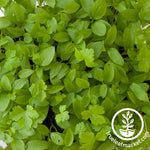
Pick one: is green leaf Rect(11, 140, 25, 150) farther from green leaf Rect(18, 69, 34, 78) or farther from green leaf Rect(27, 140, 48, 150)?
green leaf Rect(18, 69, 34, 78)

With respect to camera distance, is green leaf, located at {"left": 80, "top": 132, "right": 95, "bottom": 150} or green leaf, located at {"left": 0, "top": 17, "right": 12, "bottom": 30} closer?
green leaf, located at {"left": 80, "top": 132, "right": 95, "bottom": 150}

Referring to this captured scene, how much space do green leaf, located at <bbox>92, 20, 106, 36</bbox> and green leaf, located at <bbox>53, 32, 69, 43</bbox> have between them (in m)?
0.09

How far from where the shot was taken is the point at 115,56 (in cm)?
71

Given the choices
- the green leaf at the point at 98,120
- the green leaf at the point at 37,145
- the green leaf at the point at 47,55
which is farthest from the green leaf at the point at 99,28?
the green leaf at the point at 37,145

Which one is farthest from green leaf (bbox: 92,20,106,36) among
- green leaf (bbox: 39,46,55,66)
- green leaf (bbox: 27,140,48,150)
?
green leaf (bbox: 27,140,48,150)

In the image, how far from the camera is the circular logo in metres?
0.69

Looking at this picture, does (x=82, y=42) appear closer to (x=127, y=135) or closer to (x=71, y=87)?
(x=71, y=87)

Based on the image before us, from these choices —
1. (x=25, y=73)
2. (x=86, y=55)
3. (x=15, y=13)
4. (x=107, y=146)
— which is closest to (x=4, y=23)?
(x=15, y=13)

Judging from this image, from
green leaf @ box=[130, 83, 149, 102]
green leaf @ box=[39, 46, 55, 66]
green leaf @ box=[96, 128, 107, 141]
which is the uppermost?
green leaf @ box=[39, 46, 55, 66]

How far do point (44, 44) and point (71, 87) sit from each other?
0.16 metres

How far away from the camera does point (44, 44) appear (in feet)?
2.44

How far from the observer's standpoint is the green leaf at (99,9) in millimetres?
700

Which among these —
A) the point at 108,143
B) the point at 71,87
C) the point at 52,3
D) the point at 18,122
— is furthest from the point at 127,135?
the point at 52,3

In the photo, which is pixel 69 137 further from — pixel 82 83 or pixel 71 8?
pixel 71 8
